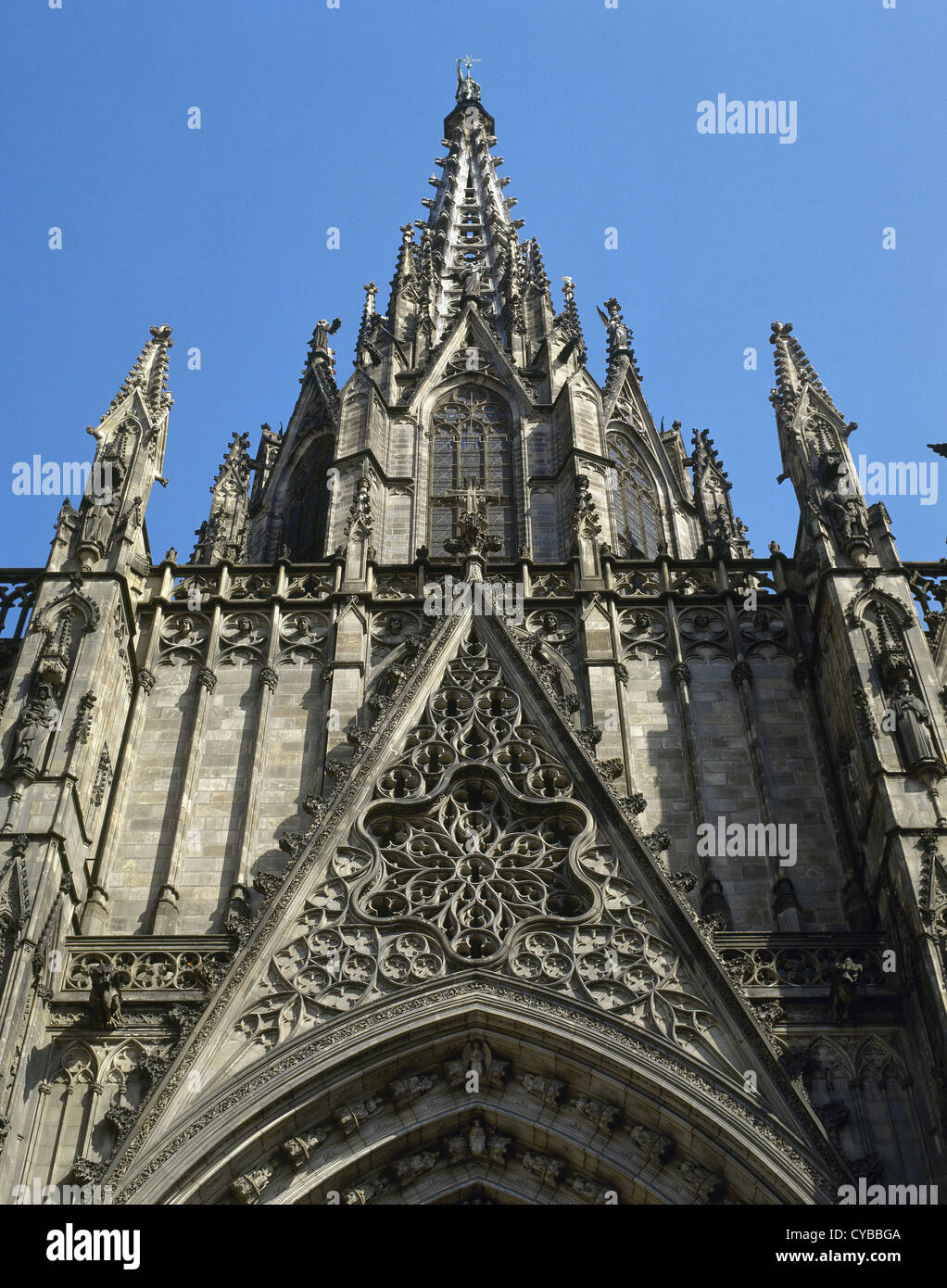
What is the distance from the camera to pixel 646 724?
21906 millimetres

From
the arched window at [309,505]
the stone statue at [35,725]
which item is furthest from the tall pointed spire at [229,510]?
the stone statue at [35,725]

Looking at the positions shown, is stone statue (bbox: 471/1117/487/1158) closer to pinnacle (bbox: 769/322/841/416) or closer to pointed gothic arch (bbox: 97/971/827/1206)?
pointed gothic arch (bbox: 97/971/827/1206)

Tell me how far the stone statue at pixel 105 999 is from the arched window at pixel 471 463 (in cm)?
1244

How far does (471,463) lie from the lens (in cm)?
Result: 3212

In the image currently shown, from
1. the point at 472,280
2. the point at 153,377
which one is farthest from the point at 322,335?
the point at 153,377

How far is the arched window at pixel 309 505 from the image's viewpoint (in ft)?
102

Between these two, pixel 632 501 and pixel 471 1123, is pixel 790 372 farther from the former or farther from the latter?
pixel 471 1123

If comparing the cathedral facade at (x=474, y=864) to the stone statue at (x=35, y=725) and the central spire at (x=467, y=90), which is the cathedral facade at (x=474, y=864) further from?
the central spire at (x=467, y=90)

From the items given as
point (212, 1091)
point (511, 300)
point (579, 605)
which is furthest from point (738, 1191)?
point (511, 300)
